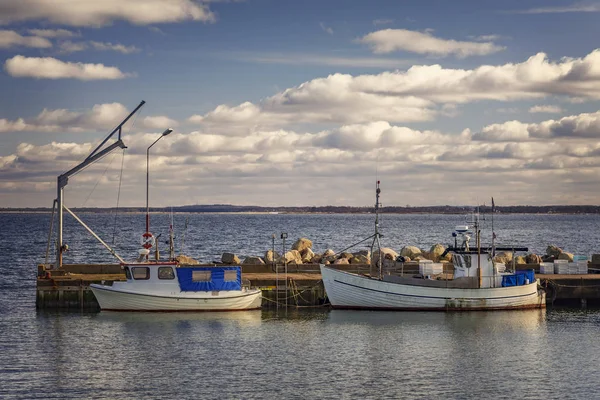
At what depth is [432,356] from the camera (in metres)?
37.2

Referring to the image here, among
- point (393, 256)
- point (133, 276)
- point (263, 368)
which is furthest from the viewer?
point (393, 256)

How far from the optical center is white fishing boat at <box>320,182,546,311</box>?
49500 millimetres

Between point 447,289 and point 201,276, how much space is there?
1416 cm

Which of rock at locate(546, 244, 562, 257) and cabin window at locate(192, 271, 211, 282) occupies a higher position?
rock at locate(546, 244, 562, 257)

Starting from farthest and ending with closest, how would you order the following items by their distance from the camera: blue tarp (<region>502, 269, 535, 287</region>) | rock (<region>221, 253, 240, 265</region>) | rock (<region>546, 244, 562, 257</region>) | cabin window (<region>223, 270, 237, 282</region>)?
rock (<region>546, 244, 562, 257</region>), rock (<region>221, 253, 240, 265</region>), blue tarp (<region>502, 269, 535, 287</region>), cabin window (<region>223, 270, 237, 282</region>)

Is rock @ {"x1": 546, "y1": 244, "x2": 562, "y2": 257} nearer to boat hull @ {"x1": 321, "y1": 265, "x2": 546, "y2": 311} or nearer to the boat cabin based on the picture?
boat hull @ {"x1": 321, "y1": 265, "x2": 546, "y2": 311}

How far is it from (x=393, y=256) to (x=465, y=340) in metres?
23.7

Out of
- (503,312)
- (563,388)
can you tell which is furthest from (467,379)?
(503,312)

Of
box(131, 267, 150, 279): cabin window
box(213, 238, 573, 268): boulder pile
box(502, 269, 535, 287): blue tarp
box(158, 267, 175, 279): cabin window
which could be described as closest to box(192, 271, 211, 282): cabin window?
box(158, 267, 175, 279): cabin window

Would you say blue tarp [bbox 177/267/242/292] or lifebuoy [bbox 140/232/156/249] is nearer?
lifebuoy [bbox 140/232/156/249]

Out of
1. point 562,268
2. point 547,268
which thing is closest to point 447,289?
point 547,268

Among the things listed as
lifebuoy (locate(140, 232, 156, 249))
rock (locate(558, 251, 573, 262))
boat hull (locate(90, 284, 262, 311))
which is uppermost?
lifebuoy (locate(140, 232, 156, 249))

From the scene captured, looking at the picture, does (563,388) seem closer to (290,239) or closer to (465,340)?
(465,340)

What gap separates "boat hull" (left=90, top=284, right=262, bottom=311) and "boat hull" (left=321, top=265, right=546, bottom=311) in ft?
16.9
